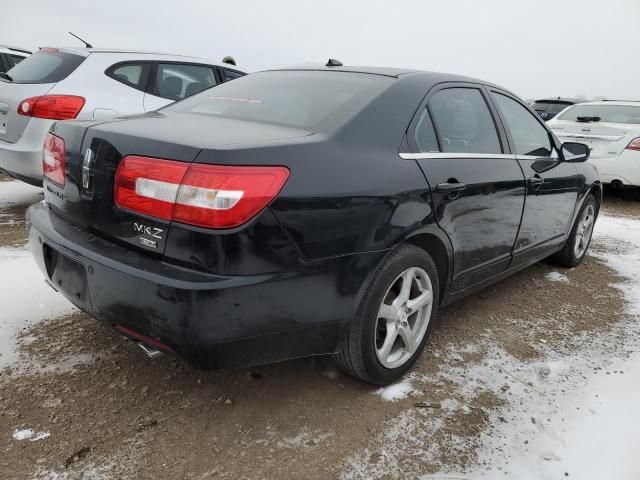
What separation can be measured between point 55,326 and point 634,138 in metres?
7.31

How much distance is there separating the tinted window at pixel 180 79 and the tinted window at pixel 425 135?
3.24 metres

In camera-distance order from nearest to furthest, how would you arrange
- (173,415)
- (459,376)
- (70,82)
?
(173,415) < (459,376) < (70,82)

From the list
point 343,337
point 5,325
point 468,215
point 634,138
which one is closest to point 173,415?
point 343,337

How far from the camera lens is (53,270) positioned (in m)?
2.14

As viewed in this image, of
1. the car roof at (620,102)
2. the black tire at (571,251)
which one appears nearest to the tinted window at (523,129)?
the black tire at (571,251)

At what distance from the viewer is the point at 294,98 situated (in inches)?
95.6

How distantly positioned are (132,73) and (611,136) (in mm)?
6323

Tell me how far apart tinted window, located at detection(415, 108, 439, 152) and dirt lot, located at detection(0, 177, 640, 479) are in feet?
3.59

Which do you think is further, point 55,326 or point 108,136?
point 55,326

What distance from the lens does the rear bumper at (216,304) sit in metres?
1.64

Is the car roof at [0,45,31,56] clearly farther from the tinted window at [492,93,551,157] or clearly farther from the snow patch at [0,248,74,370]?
the tinted window at [492,93,551,157]

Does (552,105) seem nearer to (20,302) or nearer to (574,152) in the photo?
(574,152)

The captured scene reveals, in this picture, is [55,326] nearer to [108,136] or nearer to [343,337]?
[108,136]

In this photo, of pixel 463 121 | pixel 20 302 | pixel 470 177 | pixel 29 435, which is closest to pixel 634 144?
pixel 463 121
